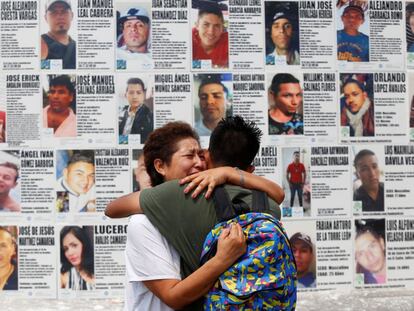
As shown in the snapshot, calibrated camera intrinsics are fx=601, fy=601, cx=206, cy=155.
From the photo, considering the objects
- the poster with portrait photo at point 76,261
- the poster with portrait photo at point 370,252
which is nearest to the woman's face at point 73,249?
the poster with portrait photo at point 76,261

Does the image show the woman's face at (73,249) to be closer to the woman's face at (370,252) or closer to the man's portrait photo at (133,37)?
the man's portrait photo at (133,37)

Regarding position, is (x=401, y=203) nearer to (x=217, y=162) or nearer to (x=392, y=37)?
(x=392, y=37)

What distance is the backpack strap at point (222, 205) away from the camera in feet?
5.34

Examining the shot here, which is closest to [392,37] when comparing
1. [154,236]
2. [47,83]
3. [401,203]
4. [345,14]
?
[345,14]

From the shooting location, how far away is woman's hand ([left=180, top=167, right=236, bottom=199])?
1641mm

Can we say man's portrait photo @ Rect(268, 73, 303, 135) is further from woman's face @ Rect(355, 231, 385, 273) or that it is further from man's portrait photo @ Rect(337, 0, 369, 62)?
woman's face @ Rect(355, 231, 385, 273)

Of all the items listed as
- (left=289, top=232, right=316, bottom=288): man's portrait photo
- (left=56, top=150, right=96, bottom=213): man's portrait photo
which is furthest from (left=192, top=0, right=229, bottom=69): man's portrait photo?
(left=289, top=232, right=316, bottom=288): man's portrait photo

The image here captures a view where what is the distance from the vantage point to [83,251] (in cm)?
360

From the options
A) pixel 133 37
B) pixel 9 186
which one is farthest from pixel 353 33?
pixel 9 186

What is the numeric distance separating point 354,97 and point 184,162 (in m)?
2.13

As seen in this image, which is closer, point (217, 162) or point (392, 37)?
point (217, 162)

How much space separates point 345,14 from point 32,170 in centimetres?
216

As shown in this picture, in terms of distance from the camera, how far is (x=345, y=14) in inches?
149

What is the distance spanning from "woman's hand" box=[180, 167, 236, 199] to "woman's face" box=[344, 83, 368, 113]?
226 centimetres
